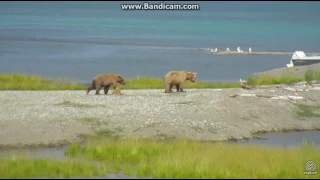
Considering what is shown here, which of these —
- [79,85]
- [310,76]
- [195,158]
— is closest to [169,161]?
[195,158]

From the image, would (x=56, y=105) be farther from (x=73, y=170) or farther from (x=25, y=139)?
(x=73, y=170)

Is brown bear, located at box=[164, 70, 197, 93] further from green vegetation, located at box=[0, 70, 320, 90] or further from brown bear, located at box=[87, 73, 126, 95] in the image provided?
green vegetation, located at box=[0, 70, 320, 90]

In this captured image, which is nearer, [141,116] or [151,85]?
[141,116]

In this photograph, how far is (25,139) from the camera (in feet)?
62.4

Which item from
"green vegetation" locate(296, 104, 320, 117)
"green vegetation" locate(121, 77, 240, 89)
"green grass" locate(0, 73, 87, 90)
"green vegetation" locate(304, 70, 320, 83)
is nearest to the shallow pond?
"green vegetation" locate(296, 104, 320, 117)

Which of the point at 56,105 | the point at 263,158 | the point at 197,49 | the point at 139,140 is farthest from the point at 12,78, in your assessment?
the point at 197,49

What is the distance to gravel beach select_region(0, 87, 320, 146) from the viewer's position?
20.1 m

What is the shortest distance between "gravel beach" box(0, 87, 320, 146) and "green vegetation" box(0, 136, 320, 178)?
1603mm

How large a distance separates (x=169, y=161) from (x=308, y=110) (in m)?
10.3

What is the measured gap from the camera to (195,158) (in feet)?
53.4

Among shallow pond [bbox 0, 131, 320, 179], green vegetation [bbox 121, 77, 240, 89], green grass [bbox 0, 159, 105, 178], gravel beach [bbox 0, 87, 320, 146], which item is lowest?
green grass [bbox 0, 159, 105, 178]

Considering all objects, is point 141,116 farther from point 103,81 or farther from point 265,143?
point 103,81

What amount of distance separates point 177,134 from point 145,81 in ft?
43.1

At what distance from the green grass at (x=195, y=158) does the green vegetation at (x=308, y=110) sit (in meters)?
6.15
